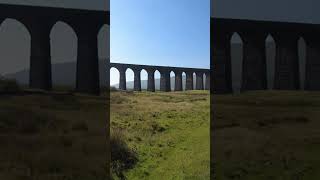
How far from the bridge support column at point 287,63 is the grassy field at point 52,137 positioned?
4916mm

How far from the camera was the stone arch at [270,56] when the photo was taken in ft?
38.4

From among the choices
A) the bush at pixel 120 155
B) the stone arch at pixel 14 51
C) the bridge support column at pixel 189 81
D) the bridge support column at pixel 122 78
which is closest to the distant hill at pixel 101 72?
the stone arch at pixel 14 51

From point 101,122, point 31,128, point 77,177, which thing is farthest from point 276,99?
point 31,128

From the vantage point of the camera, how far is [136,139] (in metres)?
12.6

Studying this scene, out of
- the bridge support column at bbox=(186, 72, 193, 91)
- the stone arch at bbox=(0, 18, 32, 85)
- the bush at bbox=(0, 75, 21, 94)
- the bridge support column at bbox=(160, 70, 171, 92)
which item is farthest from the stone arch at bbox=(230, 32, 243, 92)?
the bridge support column at bbox=(160, 70, 171, 92)

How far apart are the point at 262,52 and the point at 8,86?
6574 mm

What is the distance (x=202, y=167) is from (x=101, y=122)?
135 inches

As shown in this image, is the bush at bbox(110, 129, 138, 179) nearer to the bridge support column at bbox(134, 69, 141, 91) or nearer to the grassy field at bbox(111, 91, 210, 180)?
the grassy field at bbox(111, 91, 210, 180)

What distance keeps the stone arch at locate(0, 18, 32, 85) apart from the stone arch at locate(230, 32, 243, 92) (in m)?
5.19

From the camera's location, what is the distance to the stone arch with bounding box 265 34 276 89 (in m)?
11.7

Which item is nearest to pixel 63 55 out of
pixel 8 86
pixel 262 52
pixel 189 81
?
pixel 8 86

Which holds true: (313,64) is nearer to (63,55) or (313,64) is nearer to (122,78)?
(63,55)

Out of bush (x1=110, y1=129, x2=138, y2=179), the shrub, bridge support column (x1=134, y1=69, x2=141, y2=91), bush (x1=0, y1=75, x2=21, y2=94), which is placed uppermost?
bridge support column (x1=134, y1=69, x2=141, y2=91)

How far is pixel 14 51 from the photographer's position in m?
9.73
